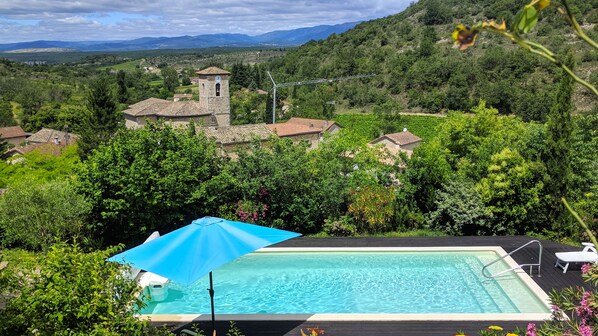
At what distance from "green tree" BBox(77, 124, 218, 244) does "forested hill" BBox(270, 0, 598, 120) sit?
145ft

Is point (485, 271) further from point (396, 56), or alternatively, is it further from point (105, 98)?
point (396, 56)

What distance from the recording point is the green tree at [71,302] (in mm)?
5262

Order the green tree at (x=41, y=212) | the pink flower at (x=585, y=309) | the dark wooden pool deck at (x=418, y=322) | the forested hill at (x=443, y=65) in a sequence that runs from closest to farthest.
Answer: the pink flower at (x=585, y=309), the dark wooden pool deck at (x=418, y=322), the green tree at (x=41, y=212), the forested hill at (x=443, y=65)

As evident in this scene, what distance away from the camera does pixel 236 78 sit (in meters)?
94.4

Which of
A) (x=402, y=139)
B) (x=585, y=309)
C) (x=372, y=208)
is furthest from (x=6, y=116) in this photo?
(x=585, y=309)

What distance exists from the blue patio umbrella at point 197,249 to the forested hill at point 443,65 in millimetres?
48209

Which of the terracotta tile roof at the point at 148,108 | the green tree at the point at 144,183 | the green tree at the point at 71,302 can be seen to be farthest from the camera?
the terracotta tile roof at the point at 148,108

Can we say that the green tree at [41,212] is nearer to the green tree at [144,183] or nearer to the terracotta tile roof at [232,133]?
the green tree at [144,183]

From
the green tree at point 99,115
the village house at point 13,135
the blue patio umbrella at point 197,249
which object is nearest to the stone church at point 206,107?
the green tree at point 99,115

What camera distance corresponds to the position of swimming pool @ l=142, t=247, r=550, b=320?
34.5ft

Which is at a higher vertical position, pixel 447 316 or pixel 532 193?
pixel 532 193

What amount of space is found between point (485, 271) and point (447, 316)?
3.33 meters

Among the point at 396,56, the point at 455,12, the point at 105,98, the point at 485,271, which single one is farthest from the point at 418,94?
the point at 485,271

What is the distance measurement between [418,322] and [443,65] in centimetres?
6196
